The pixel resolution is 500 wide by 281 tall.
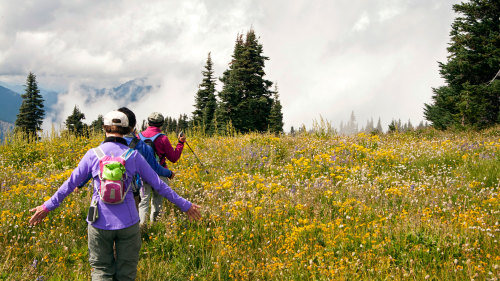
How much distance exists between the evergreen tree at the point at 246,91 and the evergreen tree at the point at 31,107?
35695 mm

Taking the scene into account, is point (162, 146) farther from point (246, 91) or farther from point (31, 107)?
point (31, 107)

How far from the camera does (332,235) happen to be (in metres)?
4.02

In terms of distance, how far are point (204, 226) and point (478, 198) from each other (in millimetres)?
4987

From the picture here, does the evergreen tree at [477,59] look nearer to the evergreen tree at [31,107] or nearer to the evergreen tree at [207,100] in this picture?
the evergreen tree at [207,100]

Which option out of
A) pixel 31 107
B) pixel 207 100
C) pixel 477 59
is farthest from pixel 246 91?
pixel 31 107

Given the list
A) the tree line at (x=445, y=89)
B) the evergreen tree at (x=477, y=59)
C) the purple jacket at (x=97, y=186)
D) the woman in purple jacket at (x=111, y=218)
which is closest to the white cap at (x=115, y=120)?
the woman in purple jacket at (x=111, y=218)

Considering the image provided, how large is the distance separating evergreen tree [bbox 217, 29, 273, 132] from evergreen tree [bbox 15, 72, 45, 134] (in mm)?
35695

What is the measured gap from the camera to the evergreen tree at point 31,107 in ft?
155

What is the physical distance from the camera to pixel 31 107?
48.0m

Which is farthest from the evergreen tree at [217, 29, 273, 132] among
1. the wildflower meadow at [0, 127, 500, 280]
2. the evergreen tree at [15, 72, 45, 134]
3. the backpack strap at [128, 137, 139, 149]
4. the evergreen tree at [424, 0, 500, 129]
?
the evergreen tree at [15, 72, 45, 134]

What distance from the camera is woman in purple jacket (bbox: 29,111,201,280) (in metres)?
2.83

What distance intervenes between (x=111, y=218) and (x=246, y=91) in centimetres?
3077

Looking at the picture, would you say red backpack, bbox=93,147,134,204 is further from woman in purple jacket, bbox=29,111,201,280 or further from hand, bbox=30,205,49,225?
hand, bbox=30,205,49,225

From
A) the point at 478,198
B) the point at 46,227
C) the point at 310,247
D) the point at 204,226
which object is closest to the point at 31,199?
the point at 46,227
